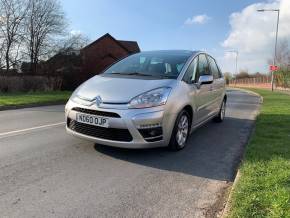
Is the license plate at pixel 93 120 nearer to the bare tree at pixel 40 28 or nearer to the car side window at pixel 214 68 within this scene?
the car side window at pixel 214 68

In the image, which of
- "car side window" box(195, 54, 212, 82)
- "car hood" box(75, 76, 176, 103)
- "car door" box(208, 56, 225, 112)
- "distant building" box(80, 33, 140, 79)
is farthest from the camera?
"distant building" box(80, 33, 140, 79)

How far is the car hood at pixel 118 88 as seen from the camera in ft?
17.2

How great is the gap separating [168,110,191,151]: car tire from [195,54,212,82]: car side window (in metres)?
0.94

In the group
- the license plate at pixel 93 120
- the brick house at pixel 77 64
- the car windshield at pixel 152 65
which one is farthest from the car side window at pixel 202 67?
the brick house at pixel 77 64

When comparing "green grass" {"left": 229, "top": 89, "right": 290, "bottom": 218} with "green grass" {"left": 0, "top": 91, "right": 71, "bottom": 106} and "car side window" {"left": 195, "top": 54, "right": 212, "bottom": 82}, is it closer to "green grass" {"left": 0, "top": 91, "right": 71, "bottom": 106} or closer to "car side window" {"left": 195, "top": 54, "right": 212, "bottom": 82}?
"car side window" {"left": 195, "top": 54, "right": 212, "bottom": 82}

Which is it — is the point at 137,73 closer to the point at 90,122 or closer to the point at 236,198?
the point at 90,122

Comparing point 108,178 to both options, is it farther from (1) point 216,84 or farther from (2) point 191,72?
(1) point 216,84

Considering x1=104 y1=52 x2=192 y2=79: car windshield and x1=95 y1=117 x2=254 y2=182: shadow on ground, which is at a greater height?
x1=104 y1=52 x2=192 y2=79: car windshield

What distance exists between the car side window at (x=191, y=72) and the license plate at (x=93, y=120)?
69.5 inches

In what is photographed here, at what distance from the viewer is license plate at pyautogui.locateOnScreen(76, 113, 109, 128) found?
16.9ft

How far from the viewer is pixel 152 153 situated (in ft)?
19.0

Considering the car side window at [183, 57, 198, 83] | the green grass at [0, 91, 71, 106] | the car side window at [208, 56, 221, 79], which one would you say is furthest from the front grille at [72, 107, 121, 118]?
the green grass at [0, 91, 71, 106]

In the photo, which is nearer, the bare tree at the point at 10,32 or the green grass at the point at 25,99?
the green grass at the point at 25,99

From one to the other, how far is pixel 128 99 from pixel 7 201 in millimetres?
2205
